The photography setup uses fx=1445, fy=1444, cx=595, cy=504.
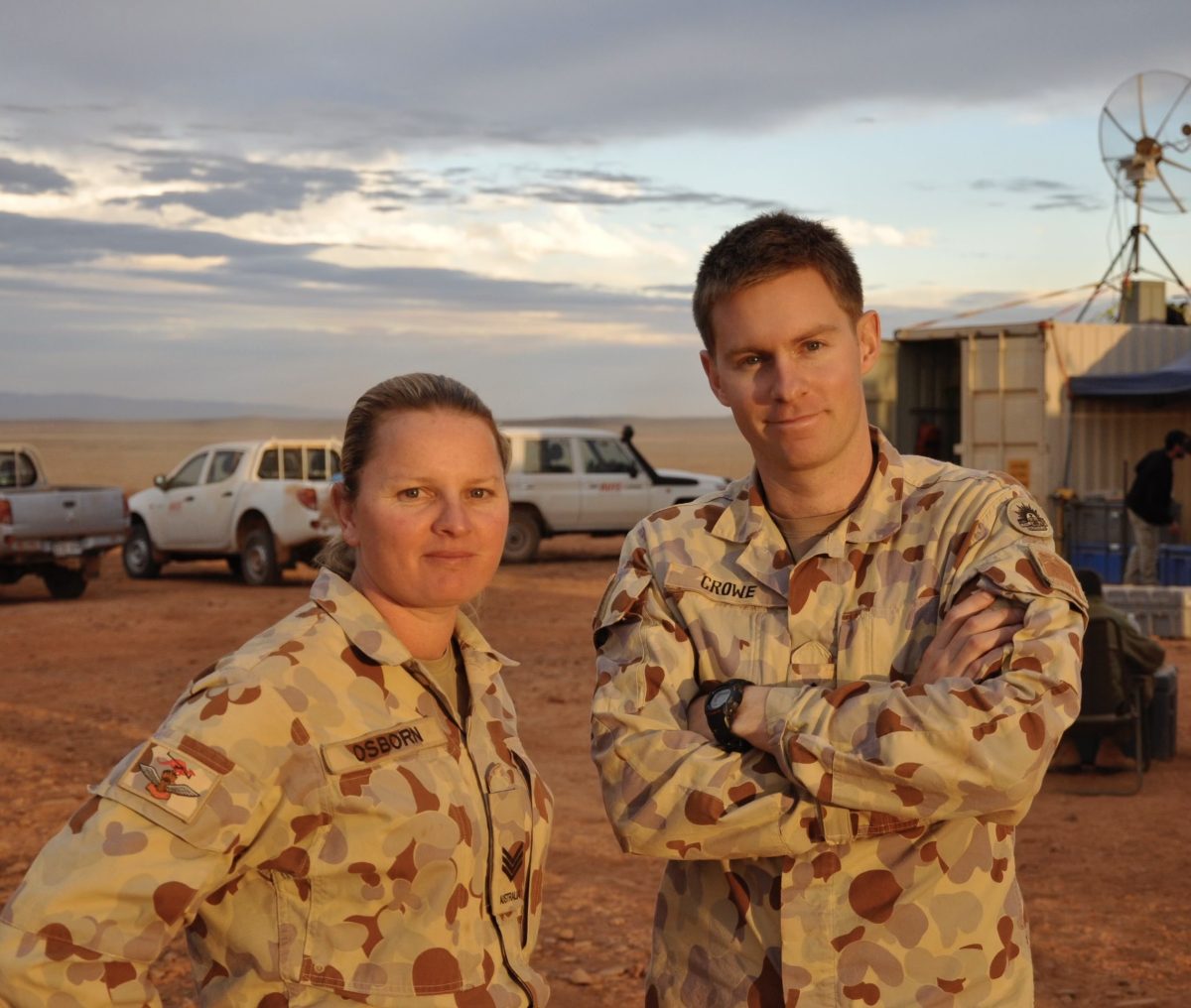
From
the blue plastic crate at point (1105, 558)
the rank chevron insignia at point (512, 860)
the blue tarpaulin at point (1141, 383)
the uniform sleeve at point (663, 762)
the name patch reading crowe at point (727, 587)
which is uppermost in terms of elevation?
the blue tarpaulin at point (1141, 383)

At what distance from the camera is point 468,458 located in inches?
96.3

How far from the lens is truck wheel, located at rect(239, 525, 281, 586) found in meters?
17.9

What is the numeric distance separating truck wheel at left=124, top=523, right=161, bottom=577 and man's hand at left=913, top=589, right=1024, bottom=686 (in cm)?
1819

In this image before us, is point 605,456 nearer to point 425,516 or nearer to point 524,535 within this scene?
point 524,535

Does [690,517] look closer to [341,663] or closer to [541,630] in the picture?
[341,663]

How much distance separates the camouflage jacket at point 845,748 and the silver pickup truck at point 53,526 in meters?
15.0

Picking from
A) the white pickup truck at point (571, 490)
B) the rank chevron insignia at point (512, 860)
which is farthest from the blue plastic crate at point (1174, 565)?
the rank chevron insignia at point (512, 860)

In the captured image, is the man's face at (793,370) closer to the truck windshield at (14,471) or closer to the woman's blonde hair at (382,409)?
the woman's blonde hair at (382,409)

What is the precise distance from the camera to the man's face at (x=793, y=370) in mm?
2621

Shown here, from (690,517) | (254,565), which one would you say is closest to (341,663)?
(690,517)

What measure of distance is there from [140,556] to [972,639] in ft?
61.1

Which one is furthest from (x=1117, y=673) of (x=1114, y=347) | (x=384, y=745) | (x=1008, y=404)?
(x=1114, y=347)

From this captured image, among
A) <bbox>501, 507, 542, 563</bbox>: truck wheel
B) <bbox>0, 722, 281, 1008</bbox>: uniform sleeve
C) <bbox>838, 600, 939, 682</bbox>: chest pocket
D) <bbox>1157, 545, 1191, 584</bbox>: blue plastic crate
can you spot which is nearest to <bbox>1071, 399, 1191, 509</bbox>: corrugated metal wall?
<bbox>1157, 545, 1191, 584</bbox>: blue plastic crate

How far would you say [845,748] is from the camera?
2.43 m
